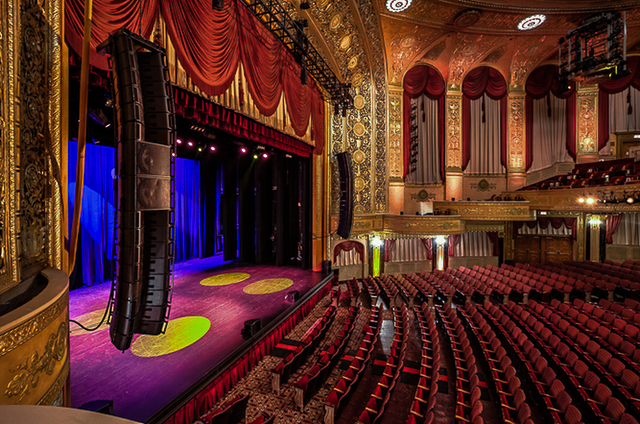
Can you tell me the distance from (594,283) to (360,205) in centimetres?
673

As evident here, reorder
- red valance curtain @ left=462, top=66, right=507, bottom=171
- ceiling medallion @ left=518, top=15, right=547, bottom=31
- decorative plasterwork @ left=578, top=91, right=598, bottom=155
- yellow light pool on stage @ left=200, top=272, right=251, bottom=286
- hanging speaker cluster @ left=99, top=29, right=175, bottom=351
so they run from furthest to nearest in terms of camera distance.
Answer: red valance curtain @ left=462, top=66, right=507, bottom=171 < decorative plasterwork @ left=578, top=91, right=598, bottom=155 < ceiling medallion @ left=518, top=15, right=547, bottom=31 < yellow light pool on stage @ left=200, top=272, right=251, bottom=286 < hanging speaker cluster @ left=99, top=29, right=175, bottom=351

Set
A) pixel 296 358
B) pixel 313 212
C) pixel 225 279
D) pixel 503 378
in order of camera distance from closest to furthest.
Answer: pixel 503 378 < pixel 296 358 < pixel 225 279 < pixel 313 212

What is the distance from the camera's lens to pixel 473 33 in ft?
36.1

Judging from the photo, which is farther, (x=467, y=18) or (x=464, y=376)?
(x=467, y=18)

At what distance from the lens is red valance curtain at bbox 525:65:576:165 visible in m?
12.7

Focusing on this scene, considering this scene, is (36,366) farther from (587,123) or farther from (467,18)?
(587,123)

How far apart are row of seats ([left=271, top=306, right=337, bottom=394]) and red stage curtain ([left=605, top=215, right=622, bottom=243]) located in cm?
1210

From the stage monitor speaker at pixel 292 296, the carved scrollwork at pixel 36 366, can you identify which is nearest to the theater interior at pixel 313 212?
the carved scrollwork at pixel 36 366

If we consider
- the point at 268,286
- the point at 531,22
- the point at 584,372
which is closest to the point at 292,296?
the point at 268,286

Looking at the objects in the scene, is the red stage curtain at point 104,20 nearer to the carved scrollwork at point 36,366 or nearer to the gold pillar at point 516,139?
the carved scrollwork at point 36,366

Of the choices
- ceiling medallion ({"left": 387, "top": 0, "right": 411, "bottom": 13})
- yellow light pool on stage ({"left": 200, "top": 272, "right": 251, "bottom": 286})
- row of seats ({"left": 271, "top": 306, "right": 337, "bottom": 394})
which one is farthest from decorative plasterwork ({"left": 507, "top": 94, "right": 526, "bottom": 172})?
yellow light pool on stage ({"left": 200, "top": 272, "right": 251, "bottom": 286})

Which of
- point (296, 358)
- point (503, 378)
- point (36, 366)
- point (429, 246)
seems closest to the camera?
point (36, 366)

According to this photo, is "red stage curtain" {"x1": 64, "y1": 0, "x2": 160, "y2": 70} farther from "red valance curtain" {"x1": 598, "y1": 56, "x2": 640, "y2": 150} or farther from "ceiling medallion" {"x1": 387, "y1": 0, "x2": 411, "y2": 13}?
"red valance curtain" {"x1": 598, "y1": 56, "x2": 640, "y2": 150}

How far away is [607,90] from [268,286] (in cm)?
1549
